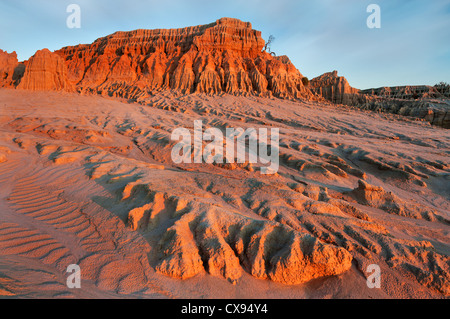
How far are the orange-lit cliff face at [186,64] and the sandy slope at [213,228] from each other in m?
14.5

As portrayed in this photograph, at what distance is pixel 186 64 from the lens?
66.1 ft

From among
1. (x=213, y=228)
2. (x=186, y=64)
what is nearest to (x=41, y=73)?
(x=186, y=64)

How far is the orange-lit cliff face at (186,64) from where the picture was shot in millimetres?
19469

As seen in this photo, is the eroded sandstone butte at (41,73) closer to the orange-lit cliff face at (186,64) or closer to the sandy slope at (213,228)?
the orange-lit cliff face at (186,64)

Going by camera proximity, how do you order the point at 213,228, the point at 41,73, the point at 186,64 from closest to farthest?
the point at 213,228
the point at 41,73
the point at 186,64

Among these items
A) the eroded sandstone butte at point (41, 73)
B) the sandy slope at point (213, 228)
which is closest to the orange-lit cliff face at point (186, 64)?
the eroded sandstone butte at point (41, 73)

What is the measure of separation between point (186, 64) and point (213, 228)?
2013 centimetres

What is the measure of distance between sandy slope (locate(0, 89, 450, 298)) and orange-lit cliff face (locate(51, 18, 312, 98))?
14.5m

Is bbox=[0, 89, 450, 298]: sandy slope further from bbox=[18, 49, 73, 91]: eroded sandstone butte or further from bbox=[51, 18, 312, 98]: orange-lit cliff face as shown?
bbox=[51, 18, 312, 98]: orange-lit cliff face

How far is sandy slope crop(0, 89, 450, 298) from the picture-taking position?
85.0 inches

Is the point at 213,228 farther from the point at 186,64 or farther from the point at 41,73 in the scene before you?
the point at 41,73

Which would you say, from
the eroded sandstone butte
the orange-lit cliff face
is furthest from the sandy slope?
the orange-lit cliff face

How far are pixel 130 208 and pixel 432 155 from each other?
29.1ft

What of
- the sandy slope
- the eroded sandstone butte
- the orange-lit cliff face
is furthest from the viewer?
the orange-lit cliff face
